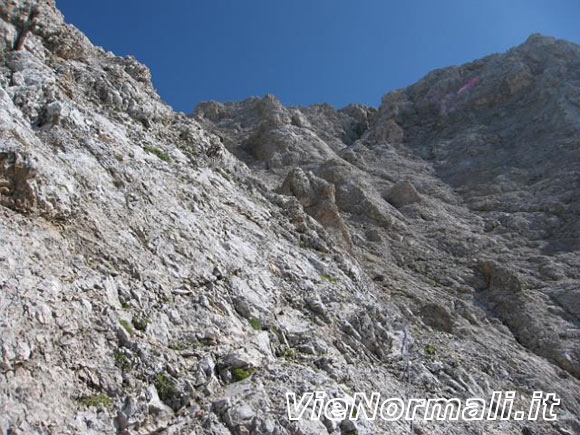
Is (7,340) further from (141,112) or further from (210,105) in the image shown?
(210,105)

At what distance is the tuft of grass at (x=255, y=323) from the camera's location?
14.0 meters

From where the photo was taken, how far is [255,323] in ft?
46.3

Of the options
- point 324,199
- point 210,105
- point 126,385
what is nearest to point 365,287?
point 324,199

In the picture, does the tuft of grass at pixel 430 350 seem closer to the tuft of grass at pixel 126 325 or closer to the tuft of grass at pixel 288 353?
the tuft of grass at pixel 288 353

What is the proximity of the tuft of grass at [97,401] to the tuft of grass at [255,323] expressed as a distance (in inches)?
201

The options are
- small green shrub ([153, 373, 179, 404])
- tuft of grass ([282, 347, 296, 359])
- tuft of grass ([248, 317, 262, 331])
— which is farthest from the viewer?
tuft of grass ([248, 317, 262, 331])

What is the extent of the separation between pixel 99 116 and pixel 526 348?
20201 mm

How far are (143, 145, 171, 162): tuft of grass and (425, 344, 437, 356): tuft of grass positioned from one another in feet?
37.4

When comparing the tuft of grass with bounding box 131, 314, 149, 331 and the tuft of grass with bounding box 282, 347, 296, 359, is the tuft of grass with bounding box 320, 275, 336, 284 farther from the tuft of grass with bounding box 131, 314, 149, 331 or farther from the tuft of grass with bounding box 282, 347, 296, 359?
the tuft of grass with bounding box 131, 314, 149, 331

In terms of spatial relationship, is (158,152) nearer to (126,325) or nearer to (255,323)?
(255,323)

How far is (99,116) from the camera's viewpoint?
17672mm

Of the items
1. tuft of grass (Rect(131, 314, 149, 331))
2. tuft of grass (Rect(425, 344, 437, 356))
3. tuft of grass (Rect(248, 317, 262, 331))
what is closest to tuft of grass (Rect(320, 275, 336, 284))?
tuft of grass (Rect(425, 344, 437, 356))

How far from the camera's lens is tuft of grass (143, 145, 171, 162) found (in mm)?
18594

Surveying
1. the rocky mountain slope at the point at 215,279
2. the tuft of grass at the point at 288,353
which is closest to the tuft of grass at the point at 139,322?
the rocky mountain slope at the point at 215,279
